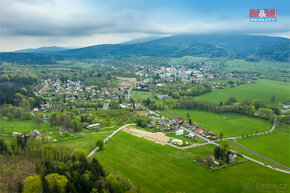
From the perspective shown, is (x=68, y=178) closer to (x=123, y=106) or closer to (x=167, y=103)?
(x=123, y=106)

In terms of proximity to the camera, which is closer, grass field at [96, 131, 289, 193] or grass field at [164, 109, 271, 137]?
grass field at [96, 131, 289, 193]

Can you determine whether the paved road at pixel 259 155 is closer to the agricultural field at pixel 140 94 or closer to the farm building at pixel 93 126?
the farm building at pixel 93 126

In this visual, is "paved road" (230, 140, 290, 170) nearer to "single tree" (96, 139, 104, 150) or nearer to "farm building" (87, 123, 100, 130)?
"single tree" (96, 139, 104, 150)

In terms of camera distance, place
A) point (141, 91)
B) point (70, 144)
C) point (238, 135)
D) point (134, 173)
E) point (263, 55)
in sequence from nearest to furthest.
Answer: point (134, 173) → point (70, 144) → point (238, 135) → point (141, 91) → point (263, 55)

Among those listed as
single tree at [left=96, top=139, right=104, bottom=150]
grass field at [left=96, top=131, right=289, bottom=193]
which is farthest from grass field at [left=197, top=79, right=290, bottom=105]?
single tree at [left=96, top=139, right=104, bottom=150]

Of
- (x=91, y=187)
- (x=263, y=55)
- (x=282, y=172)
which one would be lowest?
(x=282, y=172)

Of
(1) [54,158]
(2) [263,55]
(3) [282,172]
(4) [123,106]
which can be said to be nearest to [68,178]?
(1) [54,158]

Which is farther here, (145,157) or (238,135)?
(238,135)

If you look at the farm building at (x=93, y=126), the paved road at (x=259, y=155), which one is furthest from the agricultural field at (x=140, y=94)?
the paved road at (x=259, y=155)
